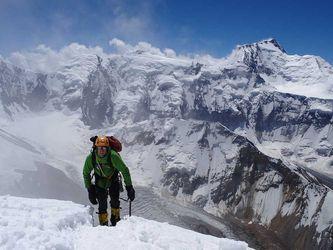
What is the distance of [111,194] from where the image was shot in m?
25.8

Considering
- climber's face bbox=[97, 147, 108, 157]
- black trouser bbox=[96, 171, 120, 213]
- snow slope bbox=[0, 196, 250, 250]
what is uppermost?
climber's face bbox=[97, 147, 108, 157]

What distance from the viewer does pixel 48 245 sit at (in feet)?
58.8

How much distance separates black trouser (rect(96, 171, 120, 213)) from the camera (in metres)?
25.6

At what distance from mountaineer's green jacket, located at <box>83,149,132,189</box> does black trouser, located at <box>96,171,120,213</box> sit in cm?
25

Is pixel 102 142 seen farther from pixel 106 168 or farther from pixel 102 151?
pixel 106 168

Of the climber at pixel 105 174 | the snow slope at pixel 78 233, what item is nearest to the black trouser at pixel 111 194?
the climber at pixel 105 174

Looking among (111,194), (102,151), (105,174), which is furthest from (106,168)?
(111,194)

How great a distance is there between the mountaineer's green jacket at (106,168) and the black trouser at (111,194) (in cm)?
25

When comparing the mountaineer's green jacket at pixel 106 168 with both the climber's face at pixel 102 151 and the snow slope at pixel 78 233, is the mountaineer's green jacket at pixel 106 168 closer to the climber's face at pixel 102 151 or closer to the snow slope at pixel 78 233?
the climber's face at pixel 102 151

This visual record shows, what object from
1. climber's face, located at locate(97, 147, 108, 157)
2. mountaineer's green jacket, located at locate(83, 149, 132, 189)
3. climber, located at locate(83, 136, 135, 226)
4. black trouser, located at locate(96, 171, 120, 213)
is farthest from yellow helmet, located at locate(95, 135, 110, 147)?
black trouser, located at locate(96, 171, 120, 213)

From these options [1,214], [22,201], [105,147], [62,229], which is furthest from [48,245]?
[22,201]

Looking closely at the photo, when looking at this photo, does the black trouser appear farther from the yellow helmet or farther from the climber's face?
the yellow helmet

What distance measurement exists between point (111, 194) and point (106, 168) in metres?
1.67

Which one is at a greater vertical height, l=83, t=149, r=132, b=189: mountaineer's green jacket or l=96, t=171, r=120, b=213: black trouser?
l=83, t=149, r=132, b=189: mountaineer's green jacket
